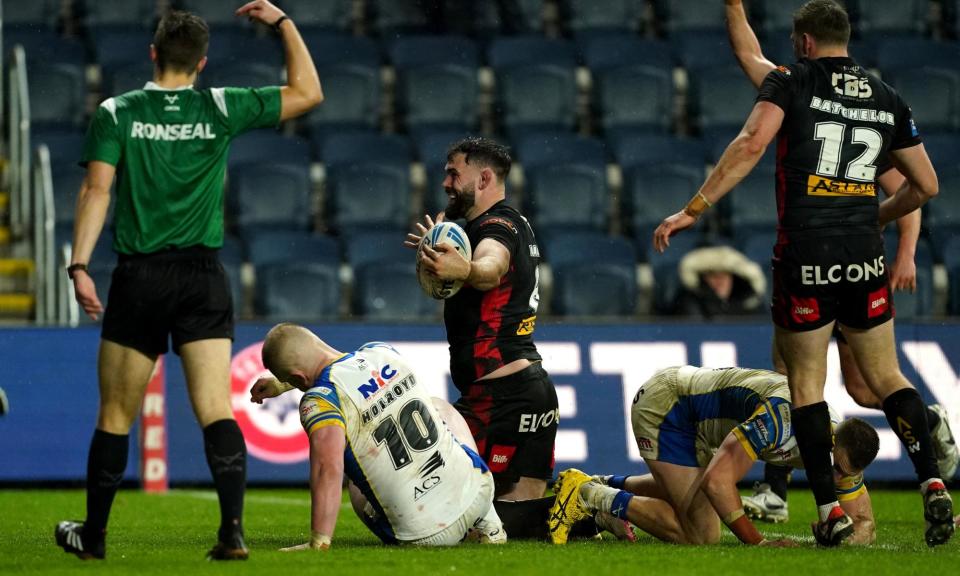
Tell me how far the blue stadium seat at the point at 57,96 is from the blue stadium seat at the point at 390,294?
11.9 feet

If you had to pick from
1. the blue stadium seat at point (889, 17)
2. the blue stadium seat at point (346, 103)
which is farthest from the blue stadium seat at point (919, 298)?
the blue stadium seat at point (346, 103)

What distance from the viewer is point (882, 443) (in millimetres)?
11039

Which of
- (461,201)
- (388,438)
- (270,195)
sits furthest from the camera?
(270,195)

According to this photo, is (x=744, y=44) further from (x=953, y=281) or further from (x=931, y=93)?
(x=931, y=93)

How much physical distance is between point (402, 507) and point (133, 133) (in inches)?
75.2

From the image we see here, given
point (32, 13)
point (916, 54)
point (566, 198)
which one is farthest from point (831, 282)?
point (32, 13)

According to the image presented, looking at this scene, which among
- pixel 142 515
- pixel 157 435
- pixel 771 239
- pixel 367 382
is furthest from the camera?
pixel 771 239

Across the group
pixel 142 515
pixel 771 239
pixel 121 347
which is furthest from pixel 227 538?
pixel 771 239

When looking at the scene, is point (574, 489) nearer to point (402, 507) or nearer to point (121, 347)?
point (402, 507)

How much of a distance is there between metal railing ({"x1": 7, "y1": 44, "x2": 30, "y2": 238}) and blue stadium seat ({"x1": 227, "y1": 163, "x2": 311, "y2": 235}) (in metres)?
1.83

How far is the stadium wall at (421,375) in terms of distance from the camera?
1087 cm

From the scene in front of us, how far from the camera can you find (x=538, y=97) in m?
14.8

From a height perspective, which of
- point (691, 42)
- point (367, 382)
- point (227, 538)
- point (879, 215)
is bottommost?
point (227, 538)

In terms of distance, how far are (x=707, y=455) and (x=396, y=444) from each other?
1672 millimetres
